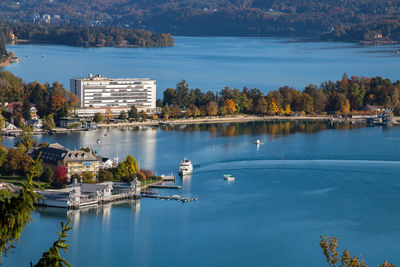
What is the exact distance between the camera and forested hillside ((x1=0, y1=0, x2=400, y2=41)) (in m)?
56.4

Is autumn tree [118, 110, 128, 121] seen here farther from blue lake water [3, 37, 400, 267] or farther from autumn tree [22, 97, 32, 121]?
autumn tree [22, 97, 32, 121]

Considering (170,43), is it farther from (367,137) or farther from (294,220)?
(294,220)

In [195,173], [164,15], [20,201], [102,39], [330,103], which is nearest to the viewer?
[20,201]

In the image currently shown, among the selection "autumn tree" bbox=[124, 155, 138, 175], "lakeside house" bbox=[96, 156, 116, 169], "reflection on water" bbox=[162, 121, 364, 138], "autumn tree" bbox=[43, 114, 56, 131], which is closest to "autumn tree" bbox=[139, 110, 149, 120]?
"reflection on water" bbox=[162, 121, 364, 138]

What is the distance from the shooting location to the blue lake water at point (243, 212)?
8242 millimetres

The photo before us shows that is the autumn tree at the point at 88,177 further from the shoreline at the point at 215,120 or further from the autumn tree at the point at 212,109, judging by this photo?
the autumn tree at the point at 212,109

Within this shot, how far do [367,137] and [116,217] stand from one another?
26.9 feet

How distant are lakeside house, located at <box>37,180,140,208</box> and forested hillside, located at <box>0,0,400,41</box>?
42701mm

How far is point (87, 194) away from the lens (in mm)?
10133

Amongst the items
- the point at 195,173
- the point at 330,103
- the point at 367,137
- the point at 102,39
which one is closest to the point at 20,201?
the point at 195,173

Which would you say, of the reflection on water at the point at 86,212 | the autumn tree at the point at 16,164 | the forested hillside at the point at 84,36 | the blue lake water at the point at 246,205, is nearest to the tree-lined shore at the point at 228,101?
the blue lake water at the point at 246,205

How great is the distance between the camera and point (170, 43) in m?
48.8

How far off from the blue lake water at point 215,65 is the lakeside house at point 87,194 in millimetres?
12687

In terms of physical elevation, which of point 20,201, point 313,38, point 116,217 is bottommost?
point 116,217
